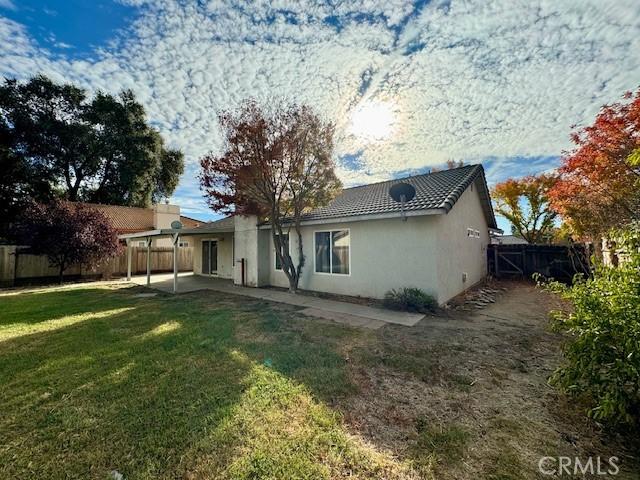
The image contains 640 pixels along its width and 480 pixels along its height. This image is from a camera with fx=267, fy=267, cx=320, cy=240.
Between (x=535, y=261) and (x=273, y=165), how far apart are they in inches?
528

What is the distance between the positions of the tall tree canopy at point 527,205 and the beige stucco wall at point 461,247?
1054cm

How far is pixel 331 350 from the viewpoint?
4812mm

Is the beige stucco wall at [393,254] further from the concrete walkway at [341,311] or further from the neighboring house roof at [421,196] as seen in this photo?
the concrete walkway at [341,311]

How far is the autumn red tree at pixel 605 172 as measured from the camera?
24.6 feet

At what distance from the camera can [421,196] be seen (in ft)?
28.9

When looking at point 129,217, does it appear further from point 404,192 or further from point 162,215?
point 404,192

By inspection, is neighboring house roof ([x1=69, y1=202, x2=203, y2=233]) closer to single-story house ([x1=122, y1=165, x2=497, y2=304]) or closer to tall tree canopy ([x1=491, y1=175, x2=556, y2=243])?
single-story house ([x1=122, y1=165, x2=497, y2=304])

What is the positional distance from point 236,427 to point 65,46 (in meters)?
12.8

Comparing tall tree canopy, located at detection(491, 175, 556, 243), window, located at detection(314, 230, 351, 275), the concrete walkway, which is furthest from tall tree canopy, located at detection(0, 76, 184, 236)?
tall tree canopy, located at detection(491, 175, 556, 243)

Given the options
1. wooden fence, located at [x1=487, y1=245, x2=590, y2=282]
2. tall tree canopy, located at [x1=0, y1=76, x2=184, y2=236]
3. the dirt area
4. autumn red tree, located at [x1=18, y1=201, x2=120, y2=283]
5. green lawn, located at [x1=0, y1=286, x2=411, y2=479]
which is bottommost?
the dirt area

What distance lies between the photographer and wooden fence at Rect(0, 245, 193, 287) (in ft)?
41.4

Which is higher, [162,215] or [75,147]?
[75,147]

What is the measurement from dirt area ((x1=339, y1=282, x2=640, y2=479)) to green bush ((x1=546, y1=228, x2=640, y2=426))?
385mm

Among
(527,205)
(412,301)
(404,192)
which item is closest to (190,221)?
(404,192)
